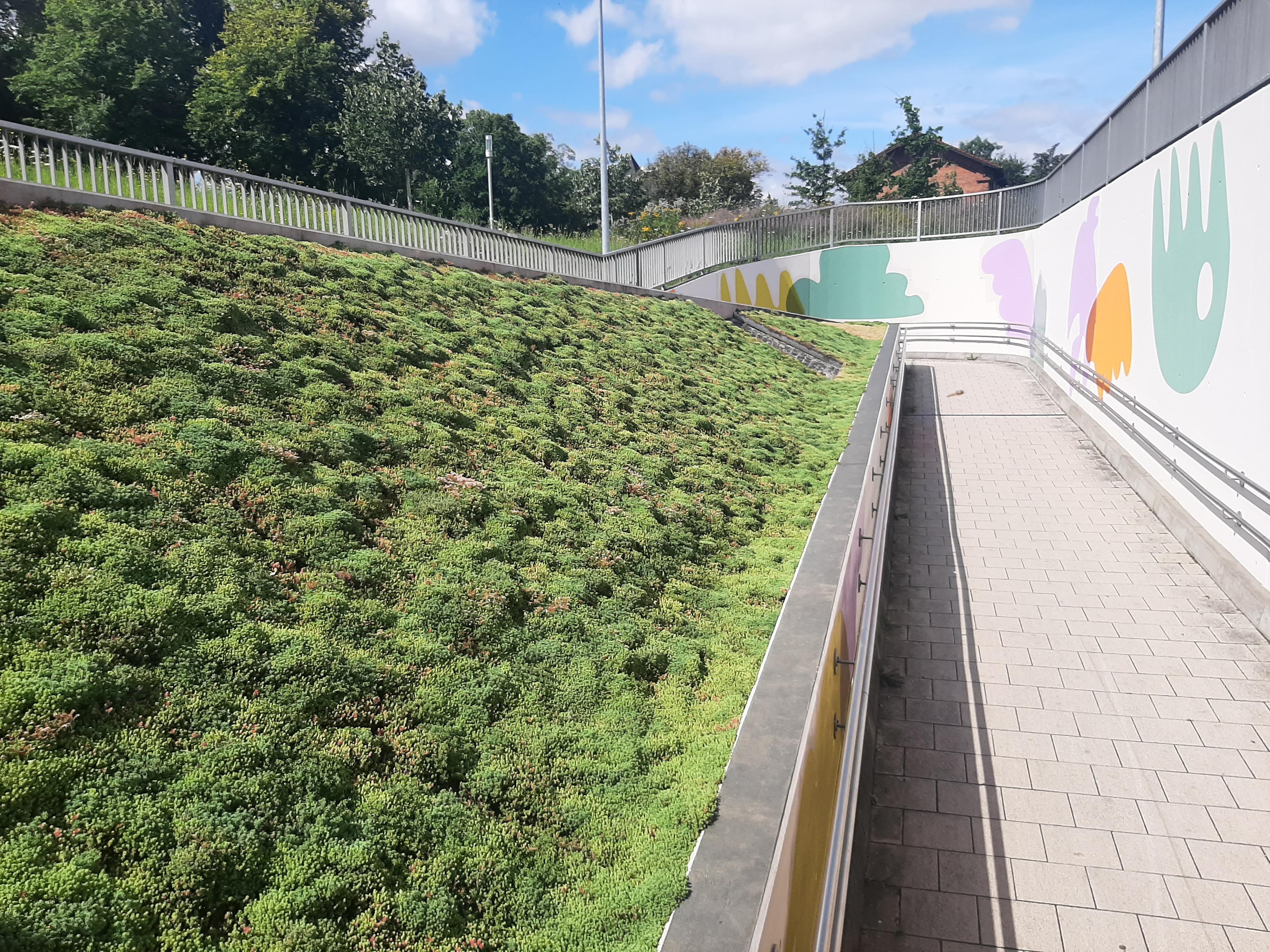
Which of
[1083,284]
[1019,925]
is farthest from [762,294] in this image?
[1019,925]

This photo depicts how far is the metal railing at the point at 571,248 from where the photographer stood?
870cm

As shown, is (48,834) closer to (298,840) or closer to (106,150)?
(298,840)

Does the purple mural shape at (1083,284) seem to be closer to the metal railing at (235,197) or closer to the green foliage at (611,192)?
the metal railing at (235,197)

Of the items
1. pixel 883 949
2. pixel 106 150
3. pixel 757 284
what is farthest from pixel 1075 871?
pixel 757 284

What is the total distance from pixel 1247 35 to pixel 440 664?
365 inches

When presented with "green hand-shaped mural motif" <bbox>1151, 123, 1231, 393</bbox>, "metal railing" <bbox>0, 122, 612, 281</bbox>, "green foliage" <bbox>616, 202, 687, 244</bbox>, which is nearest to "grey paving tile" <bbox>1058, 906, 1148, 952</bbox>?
"green hand-shaped mural motif" <bbox>1151, 123, 1231, 393</bbox>

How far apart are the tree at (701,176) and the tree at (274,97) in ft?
76.0

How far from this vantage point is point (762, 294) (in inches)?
1154

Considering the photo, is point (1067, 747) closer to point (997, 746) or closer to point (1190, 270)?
point (997, 746)

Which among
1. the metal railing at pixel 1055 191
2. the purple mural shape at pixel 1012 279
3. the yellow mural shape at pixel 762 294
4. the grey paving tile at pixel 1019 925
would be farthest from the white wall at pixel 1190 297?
the yellow mural shape at pixel 762 294

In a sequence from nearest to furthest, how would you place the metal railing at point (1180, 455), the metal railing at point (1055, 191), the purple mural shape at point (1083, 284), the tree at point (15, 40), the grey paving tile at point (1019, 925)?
the grey paving tile at point (1019, 925), the metal railing at point (1180, 455), the metal railing at point (1055, 191), the purple mural shape at point (1083, 284), the tree at point (15, 40)

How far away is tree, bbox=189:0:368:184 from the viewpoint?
45094mm

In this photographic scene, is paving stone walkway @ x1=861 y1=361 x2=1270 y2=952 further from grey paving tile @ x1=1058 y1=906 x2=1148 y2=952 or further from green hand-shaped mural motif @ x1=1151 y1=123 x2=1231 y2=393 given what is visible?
green hand-shaped mural motif @ x1=1151 y1=123 x2=1231 y2=393

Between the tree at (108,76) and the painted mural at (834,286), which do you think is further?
the tree at (108,76)
